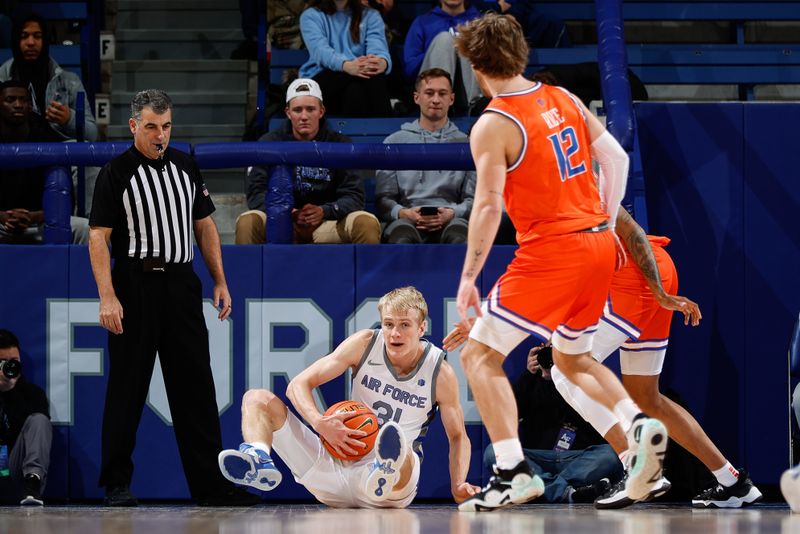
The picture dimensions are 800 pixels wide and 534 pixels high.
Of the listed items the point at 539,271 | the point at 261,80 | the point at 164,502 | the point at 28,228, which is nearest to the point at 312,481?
the point at 164,502

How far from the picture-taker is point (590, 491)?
6.69 meters


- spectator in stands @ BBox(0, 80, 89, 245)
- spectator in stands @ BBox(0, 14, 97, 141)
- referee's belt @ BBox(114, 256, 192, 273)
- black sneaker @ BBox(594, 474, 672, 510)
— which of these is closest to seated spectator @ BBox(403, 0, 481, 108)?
spectator in stands @ BBox(0, 14, 97, 141)

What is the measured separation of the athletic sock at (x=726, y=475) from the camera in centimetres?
627

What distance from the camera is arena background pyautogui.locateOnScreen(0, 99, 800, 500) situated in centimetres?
711

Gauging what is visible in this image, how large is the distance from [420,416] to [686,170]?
234cm

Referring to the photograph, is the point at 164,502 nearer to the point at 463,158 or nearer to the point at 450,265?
the point at 450,265

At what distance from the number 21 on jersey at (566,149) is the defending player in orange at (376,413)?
4.93 feet

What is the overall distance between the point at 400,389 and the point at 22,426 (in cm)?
221

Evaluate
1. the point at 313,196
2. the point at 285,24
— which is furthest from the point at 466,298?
the point at 285,24

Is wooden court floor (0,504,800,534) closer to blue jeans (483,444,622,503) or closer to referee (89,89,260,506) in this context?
referee (89,89,260,506)

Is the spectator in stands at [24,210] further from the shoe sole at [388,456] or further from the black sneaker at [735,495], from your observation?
the black sneaker at [735,495]

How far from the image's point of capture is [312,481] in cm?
621

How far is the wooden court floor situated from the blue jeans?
0.66 meters

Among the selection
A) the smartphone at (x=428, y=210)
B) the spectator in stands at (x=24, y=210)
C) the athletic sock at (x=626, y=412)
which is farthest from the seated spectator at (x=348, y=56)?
the athletic sock at (x=626, y=412)
